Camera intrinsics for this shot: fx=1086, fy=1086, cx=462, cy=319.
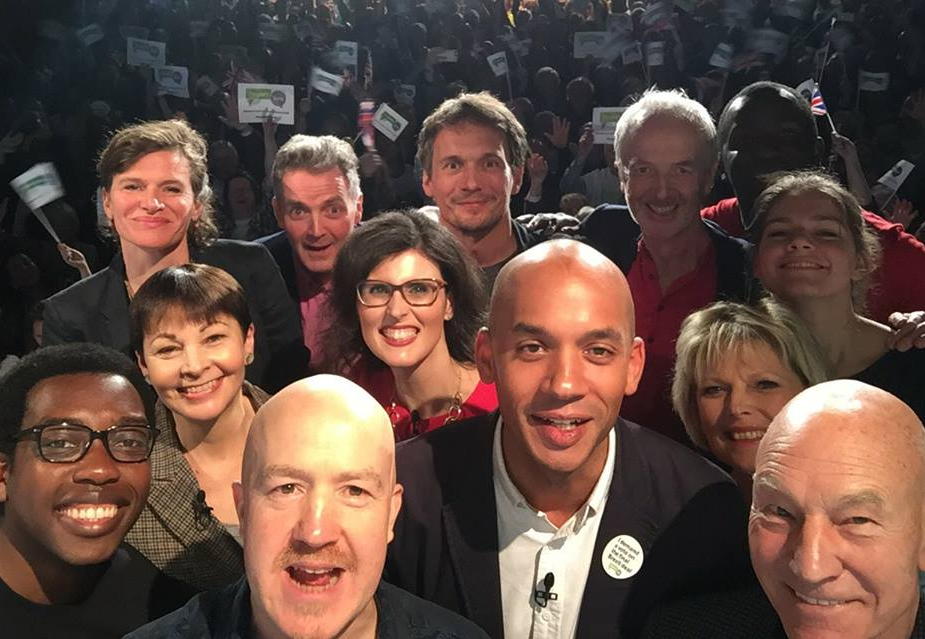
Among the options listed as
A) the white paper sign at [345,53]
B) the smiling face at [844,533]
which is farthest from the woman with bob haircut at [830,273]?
the white paper sign at [345,53]

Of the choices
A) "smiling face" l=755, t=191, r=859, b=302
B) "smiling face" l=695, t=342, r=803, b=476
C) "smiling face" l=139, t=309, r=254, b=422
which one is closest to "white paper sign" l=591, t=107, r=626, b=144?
"smiling face" l=755, t=191, r=859, b=302

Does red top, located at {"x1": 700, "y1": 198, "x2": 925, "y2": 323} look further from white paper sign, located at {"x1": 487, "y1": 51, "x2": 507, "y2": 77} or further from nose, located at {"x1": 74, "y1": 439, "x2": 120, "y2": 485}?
white paper sign, located at {"x1": 487, "y1": 51, "x2": 507, "y2": 77}

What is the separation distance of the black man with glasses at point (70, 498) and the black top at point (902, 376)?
2174 millimetres

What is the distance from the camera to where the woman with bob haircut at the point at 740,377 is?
10.2 feet

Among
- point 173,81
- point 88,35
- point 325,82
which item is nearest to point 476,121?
point 325,82

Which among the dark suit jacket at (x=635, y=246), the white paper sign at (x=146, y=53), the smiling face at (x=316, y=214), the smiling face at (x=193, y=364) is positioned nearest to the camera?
the smiling face at (x=193, y=364)

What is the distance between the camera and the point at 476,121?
4.27 meters

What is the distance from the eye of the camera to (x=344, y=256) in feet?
11.7

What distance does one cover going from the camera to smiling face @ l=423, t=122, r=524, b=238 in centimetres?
425

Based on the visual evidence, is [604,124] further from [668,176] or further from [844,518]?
[844,518]

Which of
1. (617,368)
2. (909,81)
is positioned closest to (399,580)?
(617,368)

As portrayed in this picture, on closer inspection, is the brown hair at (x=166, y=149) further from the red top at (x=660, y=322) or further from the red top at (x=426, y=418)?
the red top at (x=660, y=322)

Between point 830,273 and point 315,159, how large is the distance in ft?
6.77

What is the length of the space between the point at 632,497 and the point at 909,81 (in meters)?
5.07
